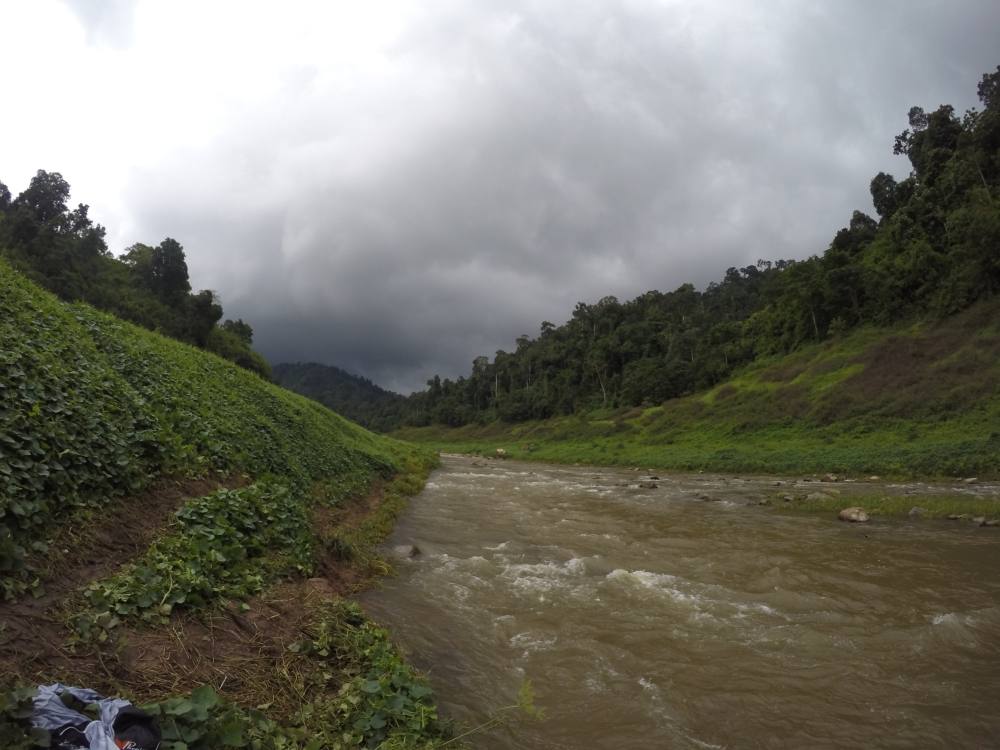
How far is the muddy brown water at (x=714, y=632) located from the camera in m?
5.53

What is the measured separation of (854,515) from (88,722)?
19039 mm

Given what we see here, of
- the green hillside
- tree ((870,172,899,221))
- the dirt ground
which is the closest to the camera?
the dirt ground

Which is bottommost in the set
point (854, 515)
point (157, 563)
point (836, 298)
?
point (854, 515)

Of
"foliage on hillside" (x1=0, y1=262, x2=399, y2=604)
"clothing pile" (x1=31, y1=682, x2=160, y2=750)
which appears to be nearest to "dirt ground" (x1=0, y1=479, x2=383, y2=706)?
"foliage on hillside" (x1=0, y1=262, x2=399, y2=604)

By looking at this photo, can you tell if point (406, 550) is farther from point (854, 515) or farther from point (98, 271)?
point (98, 271)

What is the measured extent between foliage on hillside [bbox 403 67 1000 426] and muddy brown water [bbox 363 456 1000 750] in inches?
1996

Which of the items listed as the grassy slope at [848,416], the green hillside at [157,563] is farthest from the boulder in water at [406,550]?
the grassy slope at [848,416]

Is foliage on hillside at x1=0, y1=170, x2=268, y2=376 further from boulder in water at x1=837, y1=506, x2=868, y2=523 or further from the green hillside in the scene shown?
boulder in water at x1=837, y1=506, x2=868, y2=523

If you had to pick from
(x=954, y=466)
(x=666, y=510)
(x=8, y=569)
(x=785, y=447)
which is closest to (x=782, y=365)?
(x=785, y=447)

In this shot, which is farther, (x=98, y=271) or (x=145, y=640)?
(x=98, y=271)

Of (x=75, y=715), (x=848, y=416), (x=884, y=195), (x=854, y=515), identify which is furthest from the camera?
(x=884, y=195)

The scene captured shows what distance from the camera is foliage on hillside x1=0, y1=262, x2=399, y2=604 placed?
5711mm

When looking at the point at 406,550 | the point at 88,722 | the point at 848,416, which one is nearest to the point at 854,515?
the point at 406,550

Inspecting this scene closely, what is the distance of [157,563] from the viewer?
6094 millimetres
